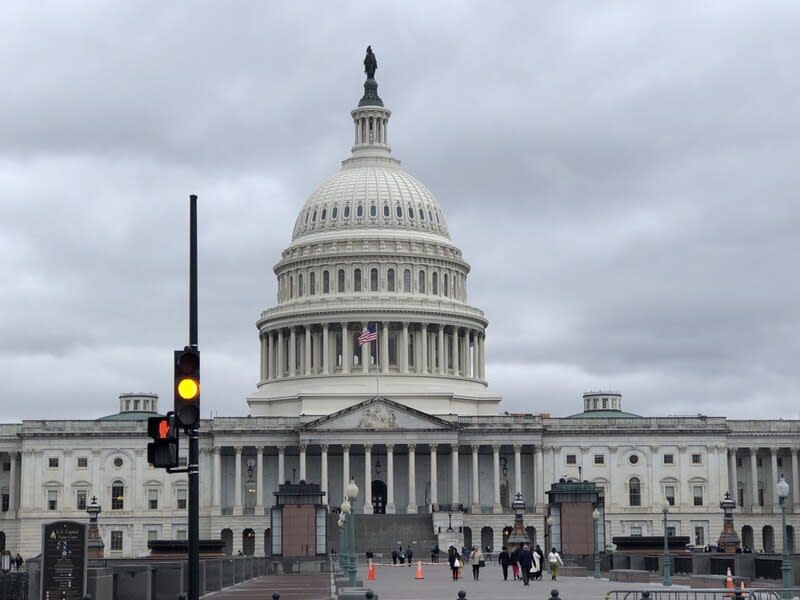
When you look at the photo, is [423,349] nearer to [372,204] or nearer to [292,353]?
[292,353]

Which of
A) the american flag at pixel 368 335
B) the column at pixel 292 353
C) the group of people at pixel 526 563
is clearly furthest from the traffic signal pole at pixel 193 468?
the column at pixel 292 353

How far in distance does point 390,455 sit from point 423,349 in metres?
18.1

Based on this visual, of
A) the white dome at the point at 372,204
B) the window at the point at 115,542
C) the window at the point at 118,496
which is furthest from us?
the white dome at the point at 372,204

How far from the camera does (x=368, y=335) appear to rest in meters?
165

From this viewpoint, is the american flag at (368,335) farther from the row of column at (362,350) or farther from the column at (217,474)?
the column at (217,474)

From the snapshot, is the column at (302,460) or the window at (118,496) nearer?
the column at (302,460)

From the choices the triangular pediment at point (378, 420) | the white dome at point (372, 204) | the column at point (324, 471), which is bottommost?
the column at point (324, 471)

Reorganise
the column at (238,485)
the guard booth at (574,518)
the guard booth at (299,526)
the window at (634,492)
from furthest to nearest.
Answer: the window at (634,492), the column at (238,485), the guard booth at (574,518), the guard booth at (299,526)

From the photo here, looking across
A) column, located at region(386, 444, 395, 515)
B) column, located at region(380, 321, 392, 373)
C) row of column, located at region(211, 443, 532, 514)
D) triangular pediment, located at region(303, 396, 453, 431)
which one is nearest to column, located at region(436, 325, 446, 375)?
column, located at region(380, 321, 392, 373)

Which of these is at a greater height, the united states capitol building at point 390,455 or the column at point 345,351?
the column at point 345,351

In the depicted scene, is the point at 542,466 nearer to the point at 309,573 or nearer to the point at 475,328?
the point at 475,328

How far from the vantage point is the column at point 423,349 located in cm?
17912

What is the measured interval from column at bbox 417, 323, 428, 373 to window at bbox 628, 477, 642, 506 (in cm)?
2470

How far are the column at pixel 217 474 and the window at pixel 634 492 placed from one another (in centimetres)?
4047
